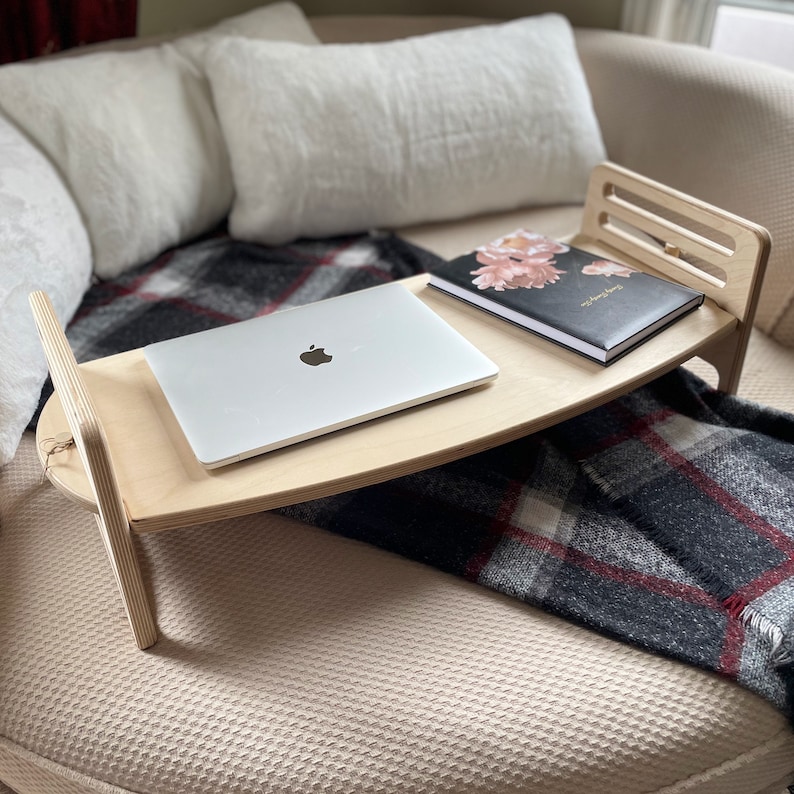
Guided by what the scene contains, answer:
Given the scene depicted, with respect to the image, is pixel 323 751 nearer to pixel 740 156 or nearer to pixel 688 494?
pixel 688 494

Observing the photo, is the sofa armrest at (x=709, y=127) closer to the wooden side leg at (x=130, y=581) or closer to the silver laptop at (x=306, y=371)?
the silver laptop at (x=306, y=371)

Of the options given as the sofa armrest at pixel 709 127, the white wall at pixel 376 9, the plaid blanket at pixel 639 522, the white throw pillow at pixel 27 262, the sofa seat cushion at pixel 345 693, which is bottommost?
the sofa seat cushion at pixel 345 693

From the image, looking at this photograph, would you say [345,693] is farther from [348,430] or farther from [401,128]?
[401,128]

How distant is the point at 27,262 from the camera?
44.1 inches

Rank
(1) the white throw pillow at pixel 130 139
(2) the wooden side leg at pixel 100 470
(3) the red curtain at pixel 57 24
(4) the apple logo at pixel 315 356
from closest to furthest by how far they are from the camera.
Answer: (2) the wooden side leg at pixel 100 470
(4) the apple logo at pixel 315 356
(1) the white throw pillow at pixel 130 139
(3) the red curtain at pixel 57 24

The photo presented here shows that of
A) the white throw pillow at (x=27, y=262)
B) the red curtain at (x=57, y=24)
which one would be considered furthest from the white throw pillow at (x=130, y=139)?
the red curtain at (x=57, y=24)

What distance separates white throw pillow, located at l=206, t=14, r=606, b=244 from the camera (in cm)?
142

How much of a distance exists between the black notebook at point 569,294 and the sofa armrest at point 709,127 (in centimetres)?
37

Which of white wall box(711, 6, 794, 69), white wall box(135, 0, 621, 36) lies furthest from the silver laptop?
white wall box(711, 6, 794, 69)

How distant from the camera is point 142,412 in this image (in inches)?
33.6

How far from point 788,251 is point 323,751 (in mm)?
1038

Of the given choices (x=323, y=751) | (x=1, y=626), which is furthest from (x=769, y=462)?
(x=1, y=626)

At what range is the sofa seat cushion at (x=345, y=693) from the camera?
74cm

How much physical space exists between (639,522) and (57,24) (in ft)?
4.82
